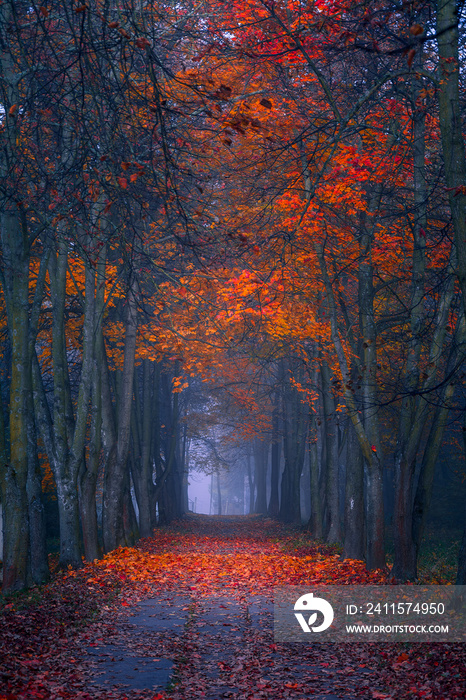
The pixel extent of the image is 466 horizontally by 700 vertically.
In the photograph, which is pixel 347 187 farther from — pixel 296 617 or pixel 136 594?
pixel 136 594

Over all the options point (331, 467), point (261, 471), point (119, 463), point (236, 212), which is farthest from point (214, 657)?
point (261, 471)

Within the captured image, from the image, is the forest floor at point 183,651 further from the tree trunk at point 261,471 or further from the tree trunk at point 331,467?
the tree trunk at point 261,471

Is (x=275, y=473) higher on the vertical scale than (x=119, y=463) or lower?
lower

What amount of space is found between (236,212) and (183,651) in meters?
8.78

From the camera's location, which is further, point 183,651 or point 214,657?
point 183,651

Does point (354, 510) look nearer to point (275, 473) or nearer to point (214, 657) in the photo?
point (214, 657)

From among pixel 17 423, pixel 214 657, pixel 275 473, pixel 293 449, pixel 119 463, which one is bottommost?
pixel 214 657

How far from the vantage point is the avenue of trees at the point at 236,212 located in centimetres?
748

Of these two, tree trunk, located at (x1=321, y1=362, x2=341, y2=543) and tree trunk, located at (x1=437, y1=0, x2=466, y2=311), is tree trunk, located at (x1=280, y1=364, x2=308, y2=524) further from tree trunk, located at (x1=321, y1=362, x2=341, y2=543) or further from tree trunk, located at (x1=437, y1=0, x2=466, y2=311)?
tree trunk, located at (x1=437, y1=0, x2=466, y2=311)

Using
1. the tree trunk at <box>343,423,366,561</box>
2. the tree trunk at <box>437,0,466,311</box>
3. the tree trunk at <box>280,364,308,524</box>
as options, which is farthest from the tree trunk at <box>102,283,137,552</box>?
the tree trunk at <box>437,0,466,311</box>

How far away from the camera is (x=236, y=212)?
523 inches

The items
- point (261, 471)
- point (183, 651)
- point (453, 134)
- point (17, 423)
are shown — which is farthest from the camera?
point (261, 471)

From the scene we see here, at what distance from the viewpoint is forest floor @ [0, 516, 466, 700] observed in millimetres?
6020

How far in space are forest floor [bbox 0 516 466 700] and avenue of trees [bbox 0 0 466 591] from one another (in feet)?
4.86
